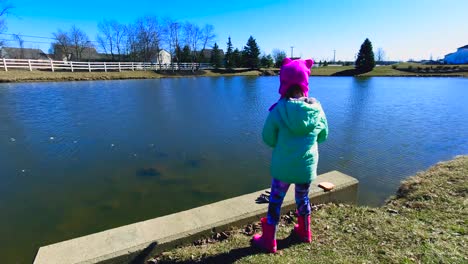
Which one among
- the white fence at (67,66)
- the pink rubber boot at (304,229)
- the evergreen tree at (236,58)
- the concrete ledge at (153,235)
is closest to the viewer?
the concrete ledge at (153,235)

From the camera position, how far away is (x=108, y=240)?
9.38ft

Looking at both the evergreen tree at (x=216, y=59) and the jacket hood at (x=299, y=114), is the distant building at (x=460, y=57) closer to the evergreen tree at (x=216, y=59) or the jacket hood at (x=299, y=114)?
the evergreen tree at (x=216, y=59)

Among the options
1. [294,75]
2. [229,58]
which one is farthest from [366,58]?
[294,75]

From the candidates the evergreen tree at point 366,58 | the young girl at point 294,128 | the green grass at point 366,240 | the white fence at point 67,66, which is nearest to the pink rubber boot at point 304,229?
the green grass at point 366,240

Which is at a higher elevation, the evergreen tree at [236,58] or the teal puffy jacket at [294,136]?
the evergreen tree at [236,58]

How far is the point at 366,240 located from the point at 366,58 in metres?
60.3

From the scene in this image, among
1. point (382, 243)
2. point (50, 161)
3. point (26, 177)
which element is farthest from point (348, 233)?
point (50, 161)

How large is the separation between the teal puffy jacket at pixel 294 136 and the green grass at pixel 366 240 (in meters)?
0.83

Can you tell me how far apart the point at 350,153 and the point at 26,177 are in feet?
24.0

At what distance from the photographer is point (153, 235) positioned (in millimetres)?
2943

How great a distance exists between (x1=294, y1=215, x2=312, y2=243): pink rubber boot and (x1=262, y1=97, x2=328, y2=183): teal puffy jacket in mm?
568

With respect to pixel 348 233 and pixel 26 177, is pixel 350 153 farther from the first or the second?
pixel 26 177

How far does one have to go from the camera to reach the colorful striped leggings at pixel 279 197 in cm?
271

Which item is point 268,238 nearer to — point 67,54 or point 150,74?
point 150,74
